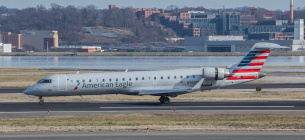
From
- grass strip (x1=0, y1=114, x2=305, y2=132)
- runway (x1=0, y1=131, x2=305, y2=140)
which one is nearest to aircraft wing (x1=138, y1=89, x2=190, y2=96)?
grass strip (x1=0, y1=114, x2=305, y2=132)

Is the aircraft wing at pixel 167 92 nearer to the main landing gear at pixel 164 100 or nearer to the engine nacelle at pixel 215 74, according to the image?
the main landing gear at pixel 164 100

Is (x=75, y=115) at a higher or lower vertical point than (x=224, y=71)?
lower

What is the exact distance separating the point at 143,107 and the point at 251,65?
10.7m

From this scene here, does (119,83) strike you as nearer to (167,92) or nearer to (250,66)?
(167,92)

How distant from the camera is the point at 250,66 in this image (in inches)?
2030

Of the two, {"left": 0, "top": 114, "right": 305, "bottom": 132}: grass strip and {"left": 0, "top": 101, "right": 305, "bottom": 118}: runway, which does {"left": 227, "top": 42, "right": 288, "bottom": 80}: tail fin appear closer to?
{"left": 0, "top": 101, "right": 305, "bottom": 118}: runway

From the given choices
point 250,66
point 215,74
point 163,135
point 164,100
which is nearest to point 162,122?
point 163,135

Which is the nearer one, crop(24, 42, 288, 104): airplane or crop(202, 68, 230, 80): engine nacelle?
crop(202, 68, 230, 80): engine nacelle

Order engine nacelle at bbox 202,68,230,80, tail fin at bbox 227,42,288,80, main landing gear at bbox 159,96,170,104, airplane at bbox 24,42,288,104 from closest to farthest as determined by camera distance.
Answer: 1. engine nacelle at bbox 202,68,230,80
2. airplane at bbox 24,42,288,104
3. main landing gear at bbox 159,96,170,104
4. tail fin at bbox 227,42,288,80

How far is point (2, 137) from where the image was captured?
33375 mm

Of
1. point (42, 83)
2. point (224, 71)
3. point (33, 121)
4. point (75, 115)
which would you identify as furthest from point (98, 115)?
point (224, 71)

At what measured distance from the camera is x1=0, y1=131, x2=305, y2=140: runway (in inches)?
1293

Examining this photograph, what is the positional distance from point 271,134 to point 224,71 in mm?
17284

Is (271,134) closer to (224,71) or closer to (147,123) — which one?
(147,123)
